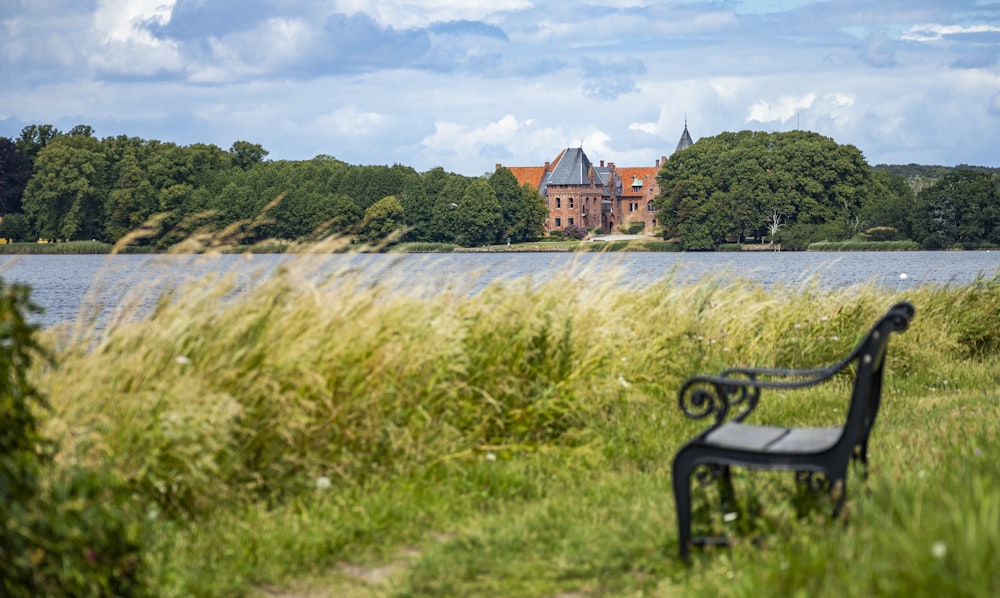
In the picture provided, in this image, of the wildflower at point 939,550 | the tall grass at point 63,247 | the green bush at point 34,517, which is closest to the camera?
the wildflower at point 939,550

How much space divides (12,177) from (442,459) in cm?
7939

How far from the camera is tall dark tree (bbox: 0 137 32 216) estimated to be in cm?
7606

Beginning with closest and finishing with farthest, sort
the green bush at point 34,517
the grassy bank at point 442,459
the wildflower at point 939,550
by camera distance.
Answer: the wildflower at point 939,550, the green bush at point 34,517, the grassy bank at point 442,459

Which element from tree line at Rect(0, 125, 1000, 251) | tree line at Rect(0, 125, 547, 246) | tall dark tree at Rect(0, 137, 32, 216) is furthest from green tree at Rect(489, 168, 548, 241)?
tall dark tree at Rect(0, 137, 32, 216)

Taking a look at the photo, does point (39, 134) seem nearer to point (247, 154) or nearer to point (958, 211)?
point (247, 154)

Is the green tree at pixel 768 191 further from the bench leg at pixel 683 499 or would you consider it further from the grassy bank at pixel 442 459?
the bench leg at pixel 683 499

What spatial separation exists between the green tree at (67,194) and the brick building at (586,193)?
61.6m

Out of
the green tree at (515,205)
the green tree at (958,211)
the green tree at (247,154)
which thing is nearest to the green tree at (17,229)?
the green tree at (247,154)

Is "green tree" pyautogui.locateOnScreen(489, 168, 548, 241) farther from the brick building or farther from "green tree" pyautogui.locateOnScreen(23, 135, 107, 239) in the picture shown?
"green tree" pyautogui.locateOnScreen(23, 135, 107, 239)

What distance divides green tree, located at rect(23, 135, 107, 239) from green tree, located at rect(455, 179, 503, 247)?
34.1 m

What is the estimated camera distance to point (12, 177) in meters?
76.7

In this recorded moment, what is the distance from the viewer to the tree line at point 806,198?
261ft

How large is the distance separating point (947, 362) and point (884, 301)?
1.24 metres

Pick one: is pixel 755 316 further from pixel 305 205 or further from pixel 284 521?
pixel 305 205
